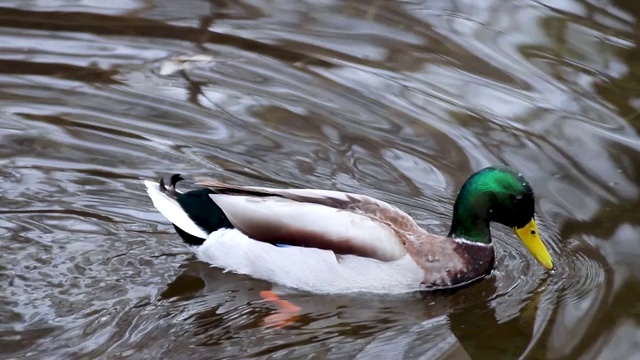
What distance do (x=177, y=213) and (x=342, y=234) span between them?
2.85 feet

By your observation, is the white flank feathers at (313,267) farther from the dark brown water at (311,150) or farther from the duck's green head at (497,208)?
the duck's green head at (497,208)

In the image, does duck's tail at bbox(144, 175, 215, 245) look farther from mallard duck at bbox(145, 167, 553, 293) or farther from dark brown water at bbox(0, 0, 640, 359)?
dark brown water at bbox(0, 0, 640, 359)

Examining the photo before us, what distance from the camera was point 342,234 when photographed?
232 inches

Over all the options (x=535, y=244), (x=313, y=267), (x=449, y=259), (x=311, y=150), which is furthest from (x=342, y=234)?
(x=311, y=150)

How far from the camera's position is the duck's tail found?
6.04 metres

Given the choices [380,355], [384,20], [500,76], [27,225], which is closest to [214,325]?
[380,355]

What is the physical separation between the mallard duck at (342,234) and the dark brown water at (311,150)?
0.12 metres

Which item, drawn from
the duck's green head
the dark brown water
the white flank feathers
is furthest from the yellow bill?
the white flank feathers

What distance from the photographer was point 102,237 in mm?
6172

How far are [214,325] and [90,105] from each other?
250 cm

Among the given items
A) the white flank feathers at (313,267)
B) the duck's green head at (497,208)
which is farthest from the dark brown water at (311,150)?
the duck's green head at (497,208)

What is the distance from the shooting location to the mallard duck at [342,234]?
19.4 ft

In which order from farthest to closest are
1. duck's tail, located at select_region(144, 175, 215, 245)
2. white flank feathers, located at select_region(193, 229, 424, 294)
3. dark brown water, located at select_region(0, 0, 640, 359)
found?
duck's tail, located at select_region(144, 175, 215, 245) → white flank feathers, located at select_region(193, 229, 424, 294) → dark brown water, located at select_region(0, 0, 640, 359)

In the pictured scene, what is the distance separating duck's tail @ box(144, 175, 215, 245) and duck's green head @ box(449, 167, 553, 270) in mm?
1346
